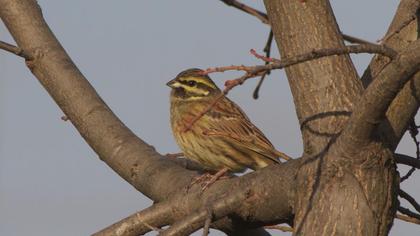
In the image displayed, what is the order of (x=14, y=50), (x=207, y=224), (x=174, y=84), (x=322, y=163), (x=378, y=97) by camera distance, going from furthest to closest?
(x=174, y=84) < (x=14, y=50) < (x=322, y=163) < (x=207, y=224) < (x=378, y=97)

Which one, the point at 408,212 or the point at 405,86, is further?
the point at 408,212

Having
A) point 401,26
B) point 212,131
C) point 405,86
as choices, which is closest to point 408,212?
point 405,86

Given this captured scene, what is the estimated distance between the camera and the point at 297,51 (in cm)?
571

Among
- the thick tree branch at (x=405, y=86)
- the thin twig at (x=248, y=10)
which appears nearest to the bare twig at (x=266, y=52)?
the thin twig at (x=248, y=10)

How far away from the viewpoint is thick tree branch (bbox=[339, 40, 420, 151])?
4520 millimetres

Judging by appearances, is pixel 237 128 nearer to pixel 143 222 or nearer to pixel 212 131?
pixel 212 131

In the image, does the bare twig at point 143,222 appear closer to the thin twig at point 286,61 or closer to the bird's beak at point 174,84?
the thin twig at point 286,61

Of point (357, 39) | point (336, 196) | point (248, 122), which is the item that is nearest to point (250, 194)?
point (336, 196)

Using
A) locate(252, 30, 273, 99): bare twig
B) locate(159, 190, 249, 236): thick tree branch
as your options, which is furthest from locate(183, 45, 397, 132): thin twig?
locate(252, 30, 273, 99): bare twig

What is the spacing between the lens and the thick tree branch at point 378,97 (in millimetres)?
4520

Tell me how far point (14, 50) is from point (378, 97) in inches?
131

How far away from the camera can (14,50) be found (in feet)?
23.4

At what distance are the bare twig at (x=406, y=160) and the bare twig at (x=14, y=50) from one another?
292 cm

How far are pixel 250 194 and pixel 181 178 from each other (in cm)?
103
